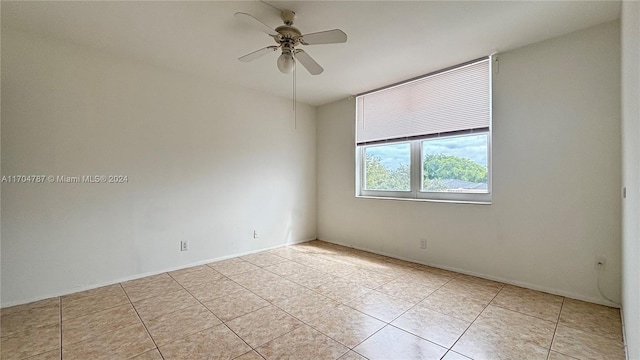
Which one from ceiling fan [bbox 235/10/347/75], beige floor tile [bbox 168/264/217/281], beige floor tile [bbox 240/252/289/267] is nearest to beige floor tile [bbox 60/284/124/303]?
beige floor tile [bbox 168/264/217/281]

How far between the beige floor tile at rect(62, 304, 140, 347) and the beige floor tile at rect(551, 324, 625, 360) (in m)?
3.10

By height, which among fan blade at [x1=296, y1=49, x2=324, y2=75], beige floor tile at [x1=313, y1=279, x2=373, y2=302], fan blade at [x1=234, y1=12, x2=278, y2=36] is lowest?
beige floor tile at [x1=313, y1=279, x2=373, y2=302]

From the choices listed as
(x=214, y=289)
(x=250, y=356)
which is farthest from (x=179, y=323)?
(x=250, y=356)

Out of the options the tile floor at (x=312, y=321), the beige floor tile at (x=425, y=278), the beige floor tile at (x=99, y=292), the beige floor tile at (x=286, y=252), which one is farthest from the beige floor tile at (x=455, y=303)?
the beige floor tile at (x=99, y=292)

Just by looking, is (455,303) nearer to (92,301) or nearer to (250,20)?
(250,20)

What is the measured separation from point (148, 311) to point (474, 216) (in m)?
3.42

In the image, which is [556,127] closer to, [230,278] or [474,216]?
[474,216]

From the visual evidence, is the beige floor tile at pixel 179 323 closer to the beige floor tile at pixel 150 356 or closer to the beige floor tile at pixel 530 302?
the beige floor tile at pixel 150 356

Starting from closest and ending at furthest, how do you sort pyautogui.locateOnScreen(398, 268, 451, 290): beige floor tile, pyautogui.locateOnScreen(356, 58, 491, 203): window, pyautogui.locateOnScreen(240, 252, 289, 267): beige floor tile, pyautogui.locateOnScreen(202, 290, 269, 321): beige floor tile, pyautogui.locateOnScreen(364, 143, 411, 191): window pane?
pyautogui.locateOnScreen(202, 290, 269, 321): beige floor tile → pyautogui.locateOnScreen(398, 268, 451, 290): beige floor tile → pyautogui.locateOnScreen(356, 58, 491, 203): window → pyautogui.locateOnScreen(240, 252, 289, 267): beige floor tile → pyautogui.locateOnScreen(364, 143, 411, 191): window pane

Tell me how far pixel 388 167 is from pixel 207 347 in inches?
126

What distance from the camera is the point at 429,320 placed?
2.09 metres

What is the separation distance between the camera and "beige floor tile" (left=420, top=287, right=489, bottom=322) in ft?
7.20

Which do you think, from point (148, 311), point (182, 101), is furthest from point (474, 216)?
point (182, 101)

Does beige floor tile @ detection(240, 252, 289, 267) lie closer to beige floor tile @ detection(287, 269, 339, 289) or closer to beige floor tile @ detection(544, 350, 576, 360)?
beige floor tile @ detection(287, 269, 339, 289)
